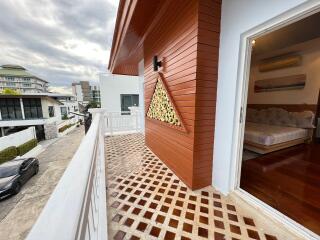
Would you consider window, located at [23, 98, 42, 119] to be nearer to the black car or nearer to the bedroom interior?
the black car

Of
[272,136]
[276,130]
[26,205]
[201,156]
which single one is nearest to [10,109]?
[26,205]

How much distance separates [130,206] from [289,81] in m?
5.31

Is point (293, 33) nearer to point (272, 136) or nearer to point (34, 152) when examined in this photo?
point (272, 136)

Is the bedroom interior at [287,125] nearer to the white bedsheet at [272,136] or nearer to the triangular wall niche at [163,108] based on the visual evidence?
the white bedsheet at [272,136]

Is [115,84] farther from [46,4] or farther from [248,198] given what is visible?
[248,198]

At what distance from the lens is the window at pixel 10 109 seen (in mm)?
13906

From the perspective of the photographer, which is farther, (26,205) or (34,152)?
(34,152)

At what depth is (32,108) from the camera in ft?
48.6

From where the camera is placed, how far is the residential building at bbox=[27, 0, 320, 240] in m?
1.37

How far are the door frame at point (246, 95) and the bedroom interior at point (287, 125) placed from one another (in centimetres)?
15

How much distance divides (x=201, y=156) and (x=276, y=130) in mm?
2714

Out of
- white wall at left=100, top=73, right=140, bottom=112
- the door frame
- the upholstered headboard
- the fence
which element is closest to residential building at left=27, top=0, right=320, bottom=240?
the door frame

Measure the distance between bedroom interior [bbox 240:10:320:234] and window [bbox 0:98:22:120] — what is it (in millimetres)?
19350

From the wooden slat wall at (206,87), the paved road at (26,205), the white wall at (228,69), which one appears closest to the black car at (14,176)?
the paved road at (26,205)
